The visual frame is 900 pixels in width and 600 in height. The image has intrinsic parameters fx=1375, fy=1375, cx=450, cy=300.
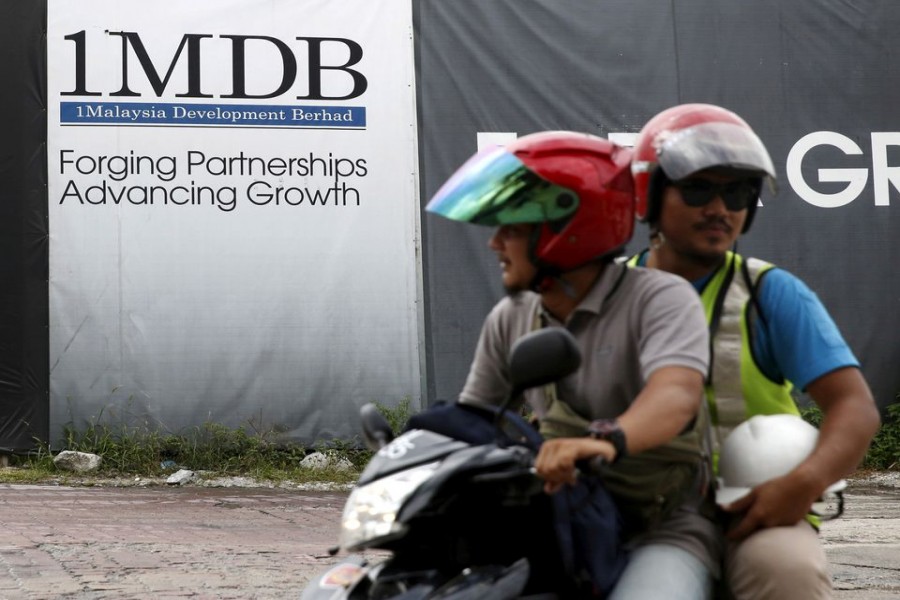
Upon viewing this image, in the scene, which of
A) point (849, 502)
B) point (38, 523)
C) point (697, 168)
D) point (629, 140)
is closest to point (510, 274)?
point (697, 168)

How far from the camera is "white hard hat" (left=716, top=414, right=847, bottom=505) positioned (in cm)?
267

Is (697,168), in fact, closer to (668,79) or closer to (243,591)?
(243,591)

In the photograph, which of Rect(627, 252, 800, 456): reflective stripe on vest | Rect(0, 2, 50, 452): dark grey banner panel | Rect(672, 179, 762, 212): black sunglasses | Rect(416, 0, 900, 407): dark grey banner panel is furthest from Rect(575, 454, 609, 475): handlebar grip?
Rect(0, 2, 50, 452): dark grey banner panel

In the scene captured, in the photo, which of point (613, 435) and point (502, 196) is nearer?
point (613, 435)

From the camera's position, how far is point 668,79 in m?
12.0

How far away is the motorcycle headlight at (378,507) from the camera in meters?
2.24

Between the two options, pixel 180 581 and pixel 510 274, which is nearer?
pixel 510 274

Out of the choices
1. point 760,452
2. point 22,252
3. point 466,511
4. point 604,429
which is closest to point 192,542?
point 22,252

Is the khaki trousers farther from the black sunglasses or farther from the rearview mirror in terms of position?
the black sunglasses

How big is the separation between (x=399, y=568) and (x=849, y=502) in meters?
8.75

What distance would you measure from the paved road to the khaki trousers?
11.1 feet

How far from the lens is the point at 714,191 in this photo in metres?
2.95

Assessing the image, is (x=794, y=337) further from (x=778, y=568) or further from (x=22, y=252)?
(x=22, y=252)

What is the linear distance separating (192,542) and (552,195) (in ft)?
17.9
